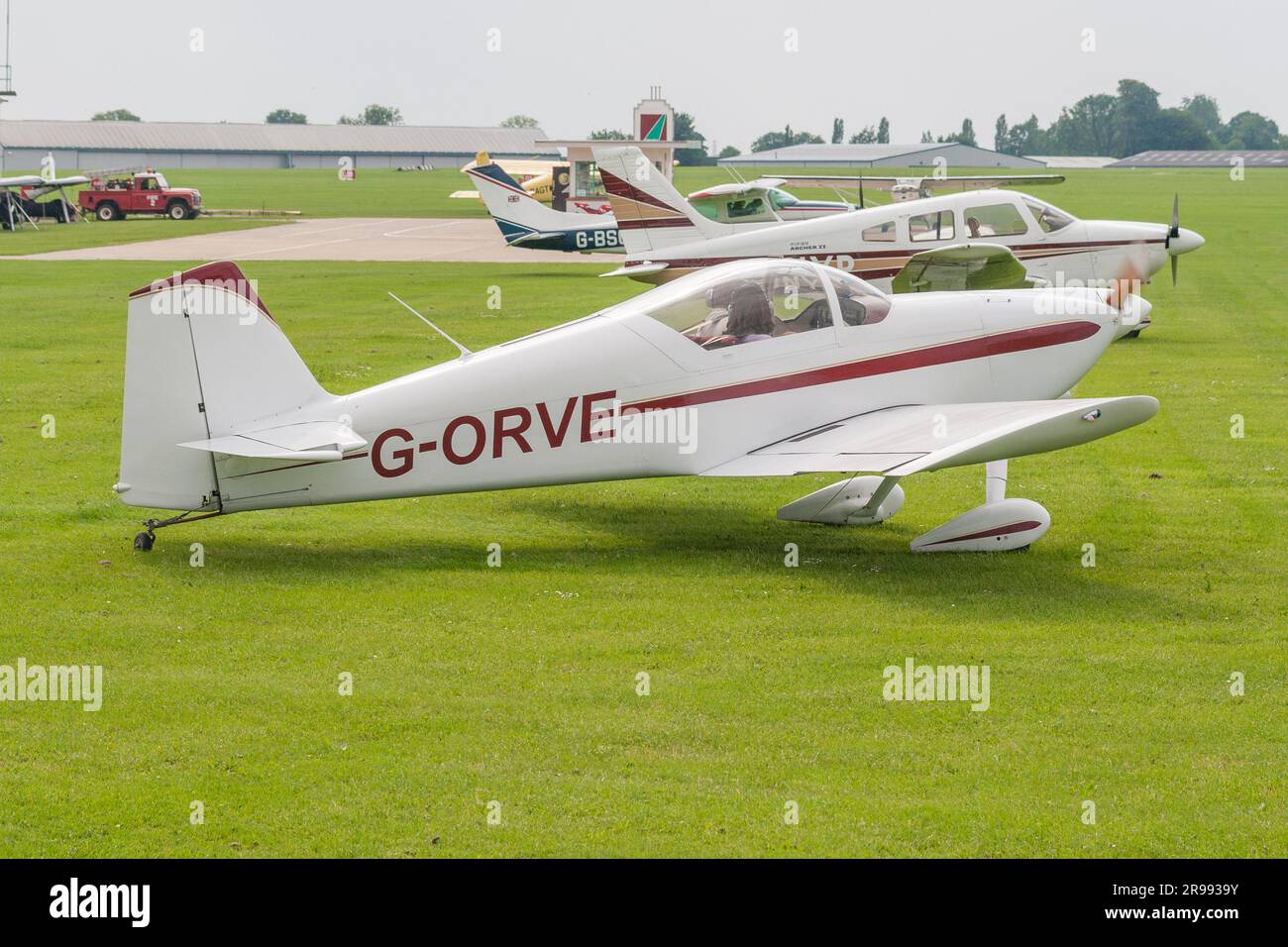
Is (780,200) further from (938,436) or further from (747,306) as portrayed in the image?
(938,436)

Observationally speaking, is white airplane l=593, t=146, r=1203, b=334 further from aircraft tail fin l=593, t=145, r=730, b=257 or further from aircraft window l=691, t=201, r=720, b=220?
aircraft window l=691, t=201, r=720, b=220

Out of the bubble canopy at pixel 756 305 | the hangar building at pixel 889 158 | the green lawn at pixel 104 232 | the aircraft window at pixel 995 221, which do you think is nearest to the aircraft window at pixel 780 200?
the aircraft window at pixel 995 221

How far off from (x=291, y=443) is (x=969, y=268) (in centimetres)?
1301

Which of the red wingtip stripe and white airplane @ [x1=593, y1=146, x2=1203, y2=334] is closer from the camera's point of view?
→ the red wingtip stripe

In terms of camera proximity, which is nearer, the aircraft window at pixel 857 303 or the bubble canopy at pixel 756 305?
the bubble canopy at pixel 756 305

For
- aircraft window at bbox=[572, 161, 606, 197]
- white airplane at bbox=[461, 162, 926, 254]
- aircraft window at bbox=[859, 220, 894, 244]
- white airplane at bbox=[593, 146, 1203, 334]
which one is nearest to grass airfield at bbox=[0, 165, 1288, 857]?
white airplane at bbox=[593, 146, 1203, 334]

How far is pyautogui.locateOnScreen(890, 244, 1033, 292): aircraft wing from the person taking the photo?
19.9 m

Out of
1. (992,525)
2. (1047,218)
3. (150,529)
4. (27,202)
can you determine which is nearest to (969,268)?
(1047,218)

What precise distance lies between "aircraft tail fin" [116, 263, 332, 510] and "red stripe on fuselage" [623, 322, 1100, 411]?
2.49 m

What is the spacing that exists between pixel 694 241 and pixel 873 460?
52.6 ft

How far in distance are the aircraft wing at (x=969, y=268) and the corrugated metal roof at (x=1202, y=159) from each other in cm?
16462

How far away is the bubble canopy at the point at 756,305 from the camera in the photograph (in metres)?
10.1

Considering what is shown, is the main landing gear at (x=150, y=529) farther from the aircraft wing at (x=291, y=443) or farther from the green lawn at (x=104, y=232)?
the green lawn at (x=104, y=232)
